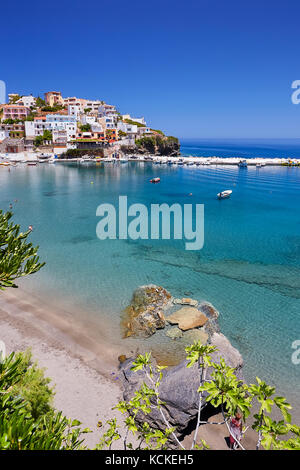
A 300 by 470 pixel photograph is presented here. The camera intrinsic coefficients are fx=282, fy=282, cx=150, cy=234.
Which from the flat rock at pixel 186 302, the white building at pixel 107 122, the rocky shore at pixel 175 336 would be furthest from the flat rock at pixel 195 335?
the white building at pixel 107 122

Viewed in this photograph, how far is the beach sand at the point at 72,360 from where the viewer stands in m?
11.4

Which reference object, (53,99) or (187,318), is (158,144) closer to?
(53,99)

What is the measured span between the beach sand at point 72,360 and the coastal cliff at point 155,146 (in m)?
125

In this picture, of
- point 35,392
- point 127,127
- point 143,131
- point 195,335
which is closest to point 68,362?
point 35,392

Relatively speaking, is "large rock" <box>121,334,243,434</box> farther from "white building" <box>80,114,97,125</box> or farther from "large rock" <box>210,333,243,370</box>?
"white building" <box>80,114,97,125</box>

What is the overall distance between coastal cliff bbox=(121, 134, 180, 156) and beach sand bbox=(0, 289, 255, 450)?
12452 centimetres

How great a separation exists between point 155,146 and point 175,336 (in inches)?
5335

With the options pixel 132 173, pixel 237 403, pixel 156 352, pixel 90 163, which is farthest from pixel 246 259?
pixel 90 163

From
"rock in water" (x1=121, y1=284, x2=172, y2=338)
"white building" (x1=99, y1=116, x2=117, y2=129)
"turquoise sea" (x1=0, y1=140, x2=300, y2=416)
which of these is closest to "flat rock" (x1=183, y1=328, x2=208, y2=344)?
"turquoise sea" (x1=0, y1=140, x2=300, y2=416)

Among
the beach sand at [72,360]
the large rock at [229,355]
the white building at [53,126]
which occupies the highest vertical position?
the white building at [53,126]

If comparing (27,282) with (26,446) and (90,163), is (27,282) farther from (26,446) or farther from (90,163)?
(90,163)

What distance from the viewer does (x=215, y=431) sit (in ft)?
36.7

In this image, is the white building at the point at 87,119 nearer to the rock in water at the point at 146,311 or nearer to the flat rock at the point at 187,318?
the rock in water at the point at 146,311
